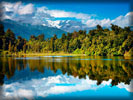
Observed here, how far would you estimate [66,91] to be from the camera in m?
8.41

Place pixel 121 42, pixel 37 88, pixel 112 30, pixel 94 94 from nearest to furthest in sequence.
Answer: pixel 94 94, pixel 37 88, pixel 121 42, pixel 112 30

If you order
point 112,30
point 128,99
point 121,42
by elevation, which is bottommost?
point 128,99

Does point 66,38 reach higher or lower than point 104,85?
higher

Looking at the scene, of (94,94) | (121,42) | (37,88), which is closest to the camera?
(94,94)

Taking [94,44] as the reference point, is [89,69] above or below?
below

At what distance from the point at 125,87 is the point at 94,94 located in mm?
2006

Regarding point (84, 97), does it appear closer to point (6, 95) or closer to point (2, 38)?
point (6, 95)

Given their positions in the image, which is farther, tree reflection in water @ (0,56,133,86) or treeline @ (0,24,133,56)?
treeline @ (0,24,133,56)

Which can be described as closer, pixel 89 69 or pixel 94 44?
pixel 89 69

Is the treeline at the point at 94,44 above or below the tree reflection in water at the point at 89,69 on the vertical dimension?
above

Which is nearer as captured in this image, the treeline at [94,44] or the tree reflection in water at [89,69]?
the tree reflection in water at [89,69]

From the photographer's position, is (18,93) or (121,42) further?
(121,42)

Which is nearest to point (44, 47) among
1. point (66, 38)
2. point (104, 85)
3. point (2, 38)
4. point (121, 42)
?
point (66, 38)

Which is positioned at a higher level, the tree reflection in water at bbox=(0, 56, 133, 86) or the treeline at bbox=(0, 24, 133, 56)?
the treeline at bbox=(0, 24, 133, 56)
